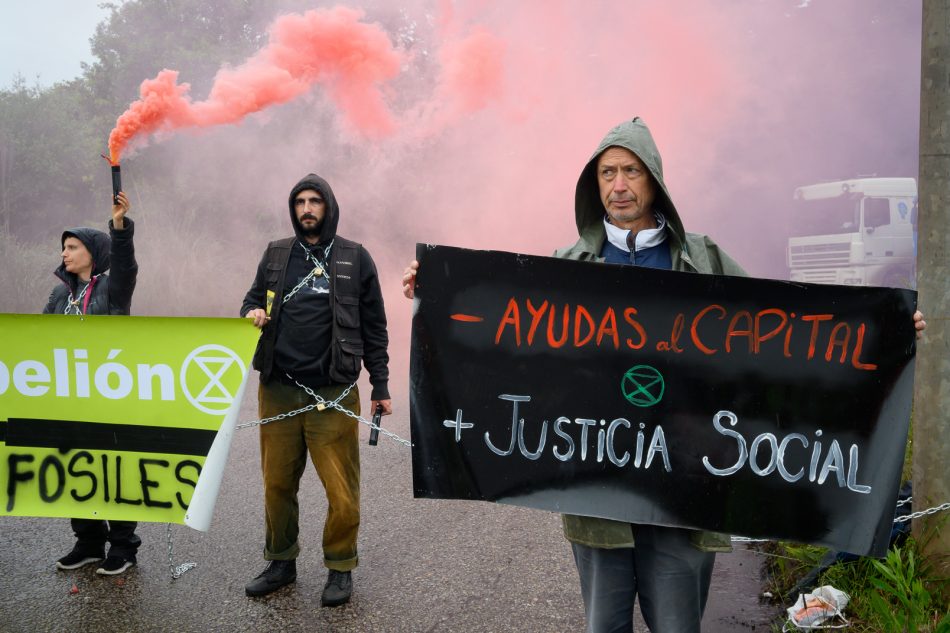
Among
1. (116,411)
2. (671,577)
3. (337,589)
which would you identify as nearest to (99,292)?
(116,411)

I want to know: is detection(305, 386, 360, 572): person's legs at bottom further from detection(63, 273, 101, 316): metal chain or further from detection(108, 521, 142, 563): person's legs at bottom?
detection(63, 273, 101, 316): metal chain

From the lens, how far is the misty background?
1583cm

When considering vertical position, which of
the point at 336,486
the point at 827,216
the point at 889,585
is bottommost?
the point at 889,585

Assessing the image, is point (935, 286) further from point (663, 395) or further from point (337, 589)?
point (337, 589)

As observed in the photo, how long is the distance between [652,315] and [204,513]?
2173 millimetres

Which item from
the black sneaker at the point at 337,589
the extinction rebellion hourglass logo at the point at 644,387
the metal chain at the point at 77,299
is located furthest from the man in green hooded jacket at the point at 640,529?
the metal chain at the point at 77,299

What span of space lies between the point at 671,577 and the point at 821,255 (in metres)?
Answer: 13.8

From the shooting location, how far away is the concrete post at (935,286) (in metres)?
3.19

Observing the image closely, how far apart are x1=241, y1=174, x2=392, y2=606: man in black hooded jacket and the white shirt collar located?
1.68 meters

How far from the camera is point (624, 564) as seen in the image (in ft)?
7.75

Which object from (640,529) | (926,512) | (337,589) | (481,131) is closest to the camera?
(640,529)

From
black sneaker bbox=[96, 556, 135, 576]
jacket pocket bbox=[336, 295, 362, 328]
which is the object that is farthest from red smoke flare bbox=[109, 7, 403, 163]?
black sneaker bbox=[96, 556, 135, 576]

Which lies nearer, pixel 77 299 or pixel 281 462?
pixel 281 462

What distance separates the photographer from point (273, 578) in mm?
3783
